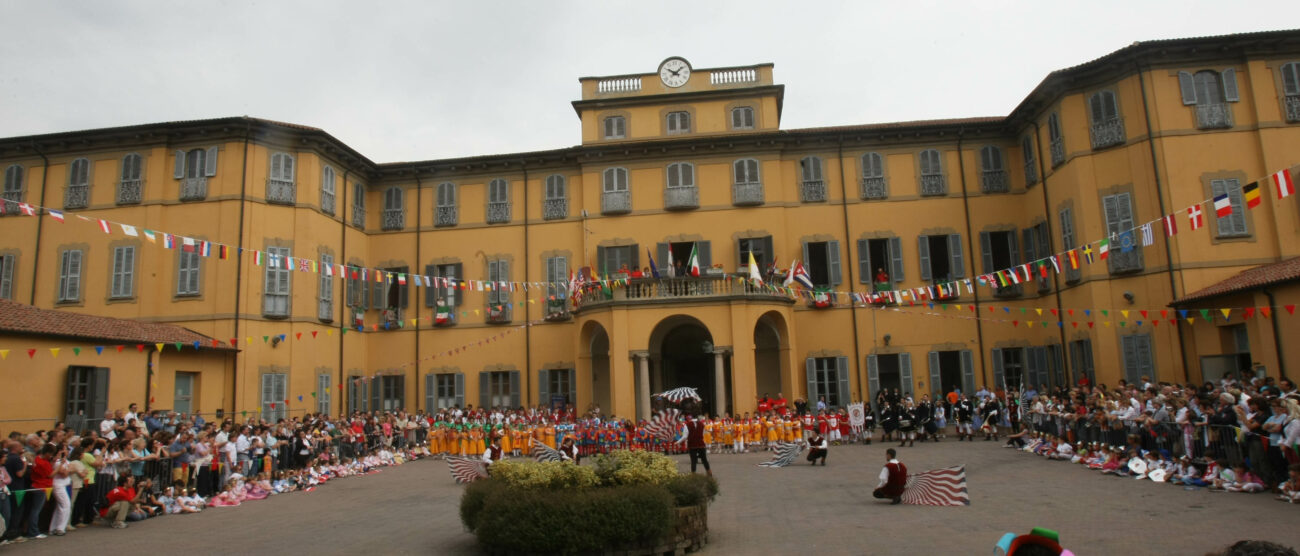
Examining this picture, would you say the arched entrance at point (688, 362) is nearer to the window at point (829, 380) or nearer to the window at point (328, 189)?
the window at point (829, 380)

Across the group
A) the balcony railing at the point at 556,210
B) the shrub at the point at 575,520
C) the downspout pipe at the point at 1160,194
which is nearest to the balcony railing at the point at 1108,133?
the downspout pipe at the point at 1160,194

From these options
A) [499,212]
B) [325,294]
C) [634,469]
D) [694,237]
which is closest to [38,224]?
[325,294]

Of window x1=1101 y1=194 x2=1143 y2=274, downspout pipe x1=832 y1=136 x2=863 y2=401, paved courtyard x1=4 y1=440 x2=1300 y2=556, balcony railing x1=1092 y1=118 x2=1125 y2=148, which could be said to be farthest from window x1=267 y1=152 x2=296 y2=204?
window x1=1101 y1=194 x2=1143 y2=274

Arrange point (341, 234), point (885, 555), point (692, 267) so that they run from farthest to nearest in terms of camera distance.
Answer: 1. point (341, 234)
2. point (692, 267)
3. point (885, 555)

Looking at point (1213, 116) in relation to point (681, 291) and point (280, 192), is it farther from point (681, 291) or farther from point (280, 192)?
point (280, 192)

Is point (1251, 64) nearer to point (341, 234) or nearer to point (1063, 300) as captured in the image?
point (1063, 300)

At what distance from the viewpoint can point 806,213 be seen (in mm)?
30750

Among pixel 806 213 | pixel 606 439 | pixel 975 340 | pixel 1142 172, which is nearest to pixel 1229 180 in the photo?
pixel 1142 172

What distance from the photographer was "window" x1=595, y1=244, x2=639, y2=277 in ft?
101

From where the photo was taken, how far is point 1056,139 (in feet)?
87.0

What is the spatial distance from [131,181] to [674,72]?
19.7 m

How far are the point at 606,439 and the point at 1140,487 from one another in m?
13.8

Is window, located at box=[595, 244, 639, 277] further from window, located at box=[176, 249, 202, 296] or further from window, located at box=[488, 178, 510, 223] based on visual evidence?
window, located at box=[176, 249, 202, 296]

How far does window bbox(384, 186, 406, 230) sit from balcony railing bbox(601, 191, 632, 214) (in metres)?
8.06
